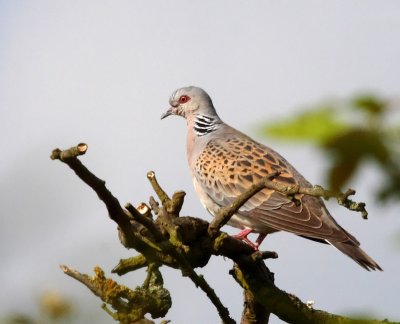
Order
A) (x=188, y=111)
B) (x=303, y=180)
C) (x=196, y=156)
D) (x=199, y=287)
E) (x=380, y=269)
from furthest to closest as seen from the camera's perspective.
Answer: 1. (x=188, y=111)
2. (x=196, y=156)
3. (x=303, y=180)
4. (x=380, y=269)
5. (x=199, y=287)

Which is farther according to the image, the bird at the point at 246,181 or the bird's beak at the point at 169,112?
the bird's beak at the point at 169,112

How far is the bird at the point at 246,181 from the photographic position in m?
6.39

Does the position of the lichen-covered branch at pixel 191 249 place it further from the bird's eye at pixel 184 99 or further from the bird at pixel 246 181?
the bird's eye at pixel 184 99

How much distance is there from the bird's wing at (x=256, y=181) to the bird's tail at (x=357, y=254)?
90 millimetres

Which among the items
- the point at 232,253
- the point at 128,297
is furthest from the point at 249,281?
the point at 128,297

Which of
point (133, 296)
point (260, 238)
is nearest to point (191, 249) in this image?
point (133, 296)

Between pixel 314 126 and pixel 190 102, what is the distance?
8066mm

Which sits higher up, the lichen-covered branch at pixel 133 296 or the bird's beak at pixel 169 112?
the bird's beak at pixel 169 112

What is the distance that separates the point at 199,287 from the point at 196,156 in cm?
427

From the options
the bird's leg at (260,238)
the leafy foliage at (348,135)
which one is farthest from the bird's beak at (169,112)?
the leafy foliage at (348,135)

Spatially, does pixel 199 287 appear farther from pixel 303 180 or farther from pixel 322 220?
pixel 303 180

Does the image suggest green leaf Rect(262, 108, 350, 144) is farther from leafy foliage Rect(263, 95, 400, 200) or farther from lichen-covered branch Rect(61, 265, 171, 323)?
Result: lichen-covered branch Rect(61, 265, 171, 323)

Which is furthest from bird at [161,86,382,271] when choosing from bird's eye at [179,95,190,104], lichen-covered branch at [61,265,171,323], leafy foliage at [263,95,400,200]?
leafy foliage at [263,95,400,200]

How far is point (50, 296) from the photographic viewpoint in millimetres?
986
